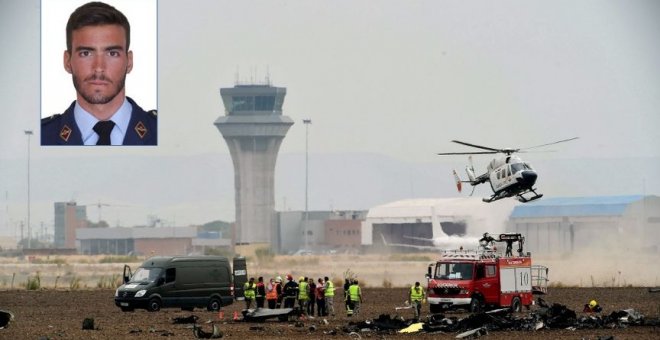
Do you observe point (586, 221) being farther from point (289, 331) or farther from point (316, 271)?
point (289, 331)

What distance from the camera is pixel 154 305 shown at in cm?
5459

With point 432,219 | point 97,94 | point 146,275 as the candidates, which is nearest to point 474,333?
point 97,94

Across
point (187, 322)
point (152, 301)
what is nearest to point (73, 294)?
point (152, 301)

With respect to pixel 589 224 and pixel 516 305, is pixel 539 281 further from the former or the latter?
pixel 589 224

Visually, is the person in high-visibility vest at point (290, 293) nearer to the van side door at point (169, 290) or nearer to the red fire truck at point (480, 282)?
the van side door at point (169, 290)

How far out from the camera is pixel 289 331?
4238cm

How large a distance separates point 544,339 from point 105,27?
55.1 feet

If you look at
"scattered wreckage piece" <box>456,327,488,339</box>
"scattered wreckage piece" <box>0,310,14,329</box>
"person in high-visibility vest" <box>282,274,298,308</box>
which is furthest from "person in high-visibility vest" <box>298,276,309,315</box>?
"scattered wreckage piece" <box>456,327,488,339</box>

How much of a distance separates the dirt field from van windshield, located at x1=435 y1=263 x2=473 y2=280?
68.4 inches

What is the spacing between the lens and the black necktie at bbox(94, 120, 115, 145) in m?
41.2

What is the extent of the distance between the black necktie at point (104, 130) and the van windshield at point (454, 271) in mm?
16376

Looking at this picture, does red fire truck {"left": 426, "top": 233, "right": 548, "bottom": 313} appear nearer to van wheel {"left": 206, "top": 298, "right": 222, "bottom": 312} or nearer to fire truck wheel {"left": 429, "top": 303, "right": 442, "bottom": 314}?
fire truck wheel {"left": 429, "top": 303, "right": 442, "bottom": 314}

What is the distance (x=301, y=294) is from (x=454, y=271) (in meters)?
6.37

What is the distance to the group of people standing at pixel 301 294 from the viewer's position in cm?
5159
